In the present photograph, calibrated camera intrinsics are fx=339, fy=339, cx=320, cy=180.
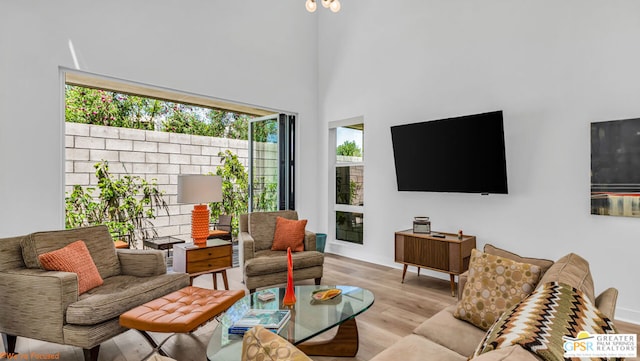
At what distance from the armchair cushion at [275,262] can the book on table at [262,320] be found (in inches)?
46.9

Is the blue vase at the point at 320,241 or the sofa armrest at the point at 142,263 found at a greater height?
the sofa armrest at the point at 142,263

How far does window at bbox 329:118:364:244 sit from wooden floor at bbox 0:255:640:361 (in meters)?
0.70

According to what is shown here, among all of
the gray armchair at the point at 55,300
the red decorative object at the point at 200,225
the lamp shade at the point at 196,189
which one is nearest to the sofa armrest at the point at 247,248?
the red decorative object at the point at 200,225

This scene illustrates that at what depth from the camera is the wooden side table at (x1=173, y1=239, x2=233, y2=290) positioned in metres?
3.10

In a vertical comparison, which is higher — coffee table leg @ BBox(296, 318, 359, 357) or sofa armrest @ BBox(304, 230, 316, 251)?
sofa armrest @ BBox(304, 230, 316, 251)

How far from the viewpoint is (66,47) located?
3160mm

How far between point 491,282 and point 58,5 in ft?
13.6

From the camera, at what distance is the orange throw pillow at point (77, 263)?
2203 millimetres

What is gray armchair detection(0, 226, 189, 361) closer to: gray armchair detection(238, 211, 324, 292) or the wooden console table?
gray armchair detection(238, 211, 324, 292)

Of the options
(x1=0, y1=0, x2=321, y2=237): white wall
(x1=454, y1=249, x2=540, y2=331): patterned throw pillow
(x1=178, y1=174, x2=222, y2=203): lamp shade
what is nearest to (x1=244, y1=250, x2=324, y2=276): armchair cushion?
(x1=178, y1=174, x2=222, y2=203): lamp shade

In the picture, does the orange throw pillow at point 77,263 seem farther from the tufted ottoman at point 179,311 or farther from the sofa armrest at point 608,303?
the sofa armrest at point 608,303

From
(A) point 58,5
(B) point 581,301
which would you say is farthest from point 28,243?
(B) point 581,301

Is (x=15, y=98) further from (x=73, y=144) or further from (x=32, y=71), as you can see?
(x=73, y=144)

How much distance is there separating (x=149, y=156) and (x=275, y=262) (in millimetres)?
3136
